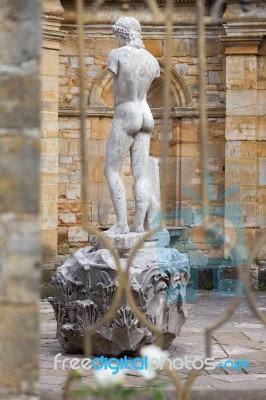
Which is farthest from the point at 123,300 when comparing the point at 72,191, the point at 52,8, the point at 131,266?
the point at 52,8

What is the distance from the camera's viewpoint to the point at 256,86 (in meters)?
12.6

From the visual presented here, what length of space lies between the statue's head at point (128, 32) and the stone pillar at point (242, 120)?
5.24m

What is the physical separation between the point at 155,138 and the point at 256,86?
1739 millimetres

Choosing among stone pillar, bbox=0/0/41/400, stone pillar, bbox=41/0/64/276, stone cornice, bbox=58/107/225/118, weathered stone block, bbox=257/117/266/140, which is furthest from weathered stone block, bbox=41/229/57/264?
stone pillar, bbox=0/0/41/400

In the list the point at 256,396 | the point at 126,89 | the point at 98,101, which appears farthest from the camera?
the point at 98,101

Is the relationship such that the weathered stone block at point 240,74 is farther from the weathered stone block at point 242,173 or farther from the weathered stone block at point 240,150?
the weathered stone block at point 242,173

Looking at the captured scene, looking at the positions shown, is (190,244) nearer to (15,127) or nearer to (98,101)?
(98,101)

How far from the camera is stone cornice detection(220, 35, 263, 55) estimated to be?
12547 mm

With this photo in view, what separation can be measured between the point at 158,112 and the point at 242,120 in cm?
132

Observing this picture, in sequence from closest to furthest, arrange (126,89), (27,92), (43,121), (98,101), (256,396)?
(27,92)
(256,396)
(126,89)
(43,121)
(98,101)

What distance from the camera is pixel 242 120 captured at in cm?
1255

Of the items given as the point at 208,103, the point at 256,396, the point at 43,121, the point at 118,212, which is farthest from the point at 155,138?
the point at 256,396

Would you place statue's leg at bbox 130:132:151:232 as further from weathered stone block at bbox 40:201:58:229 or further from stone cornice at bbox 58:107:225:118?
stone cornice at bbox 58:107:225:118

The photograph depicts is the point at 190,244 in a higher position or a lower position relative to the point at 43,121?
lower
